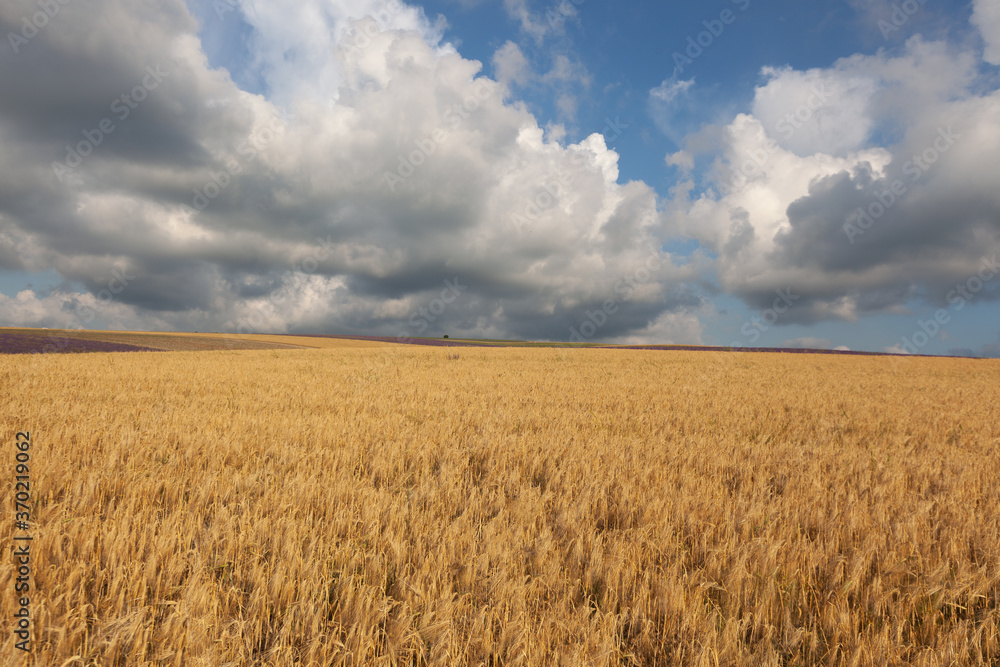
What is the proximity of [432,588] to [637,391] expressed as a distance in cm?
1136

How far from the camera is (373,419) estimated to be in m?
7.79

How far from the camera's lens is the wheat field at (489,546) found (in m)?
2.36

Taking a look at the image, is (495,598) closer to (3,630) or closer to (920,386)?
(3,630)

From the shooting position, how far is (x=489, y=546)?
3.24m

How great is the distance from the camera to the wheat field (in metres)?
2.36

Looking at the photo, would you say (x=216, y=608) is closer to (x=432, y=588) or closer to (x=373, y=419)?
(x=432, y=588)

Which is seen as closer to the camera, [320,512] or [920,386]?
[320,512]

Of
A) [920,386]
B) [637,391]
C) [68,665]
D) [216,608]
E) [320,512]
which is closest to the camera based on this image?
[68,665]

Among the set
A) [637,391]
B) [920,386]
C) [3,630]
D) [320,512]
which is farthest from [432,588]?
[920,386]

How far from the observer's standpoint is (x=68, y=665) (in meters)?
2.09

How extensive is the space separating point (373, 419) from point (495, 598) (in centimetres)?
557

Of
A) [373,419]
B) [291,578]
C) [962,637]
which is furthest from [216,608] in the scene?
[373,419]

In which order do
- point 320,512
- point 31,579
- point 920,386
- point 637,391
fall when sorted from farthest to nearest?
point 920,386 → point 637,391 → point 320,512 → point 31,579

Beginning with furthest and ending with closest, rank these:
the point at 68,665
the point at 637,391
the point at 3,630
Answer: the point at 637,391 → the point at 3,630 → the point at 68,665
